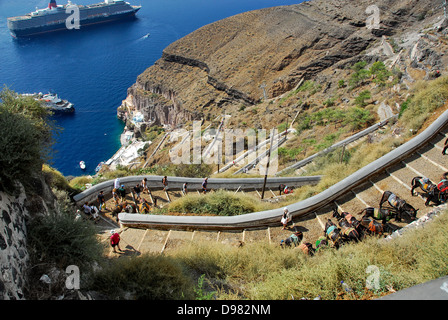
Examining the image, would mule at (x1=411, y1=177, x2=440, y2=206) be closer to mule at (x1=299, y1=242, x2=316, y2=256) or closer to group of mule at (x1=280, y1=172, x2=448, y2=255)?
group of mule at (x1=280, y1=172, x2=448, y2=255)

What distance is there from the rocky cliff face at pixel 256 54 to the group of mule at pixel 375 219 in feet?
133

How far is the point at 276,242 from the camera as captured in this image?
28.6 ft

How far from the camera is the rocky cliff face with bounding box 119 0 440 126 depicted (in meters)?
49.2

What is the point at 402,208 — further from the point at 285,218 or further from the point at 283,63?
the point at 283,63

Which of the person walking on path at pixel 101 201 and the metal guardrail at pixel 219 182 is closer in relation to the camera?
the person walking on path at pixel 101 201

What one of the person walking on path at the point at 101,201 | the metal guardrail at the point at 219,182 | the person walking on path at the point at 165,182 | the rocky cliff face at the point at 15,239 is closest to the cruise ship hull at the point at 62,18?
the metal guardrail at the point at 219,182

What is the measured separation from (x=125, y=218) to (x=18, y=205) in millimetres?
3967

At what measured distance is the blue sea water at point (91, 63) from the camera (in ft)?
182

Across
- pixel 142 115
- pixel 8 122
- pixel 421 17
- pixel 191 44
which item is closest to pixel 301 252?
pixel 8 122

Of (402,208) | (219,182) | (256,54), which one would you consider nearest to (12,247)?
(402,208)

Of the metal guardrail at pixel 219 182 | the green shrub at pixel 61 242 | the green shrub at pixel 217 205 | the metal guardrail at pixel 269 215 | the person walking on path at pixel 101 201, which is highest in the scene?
the green shrub at pixel 61 242

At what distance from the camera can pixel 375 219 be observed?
8.16 metres

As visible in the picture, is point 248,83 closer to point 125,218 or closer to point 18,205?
point 125,218

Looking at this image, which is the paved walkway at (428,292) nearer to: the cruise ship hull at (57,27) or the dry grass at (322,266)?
the dry grass at (322,266)
